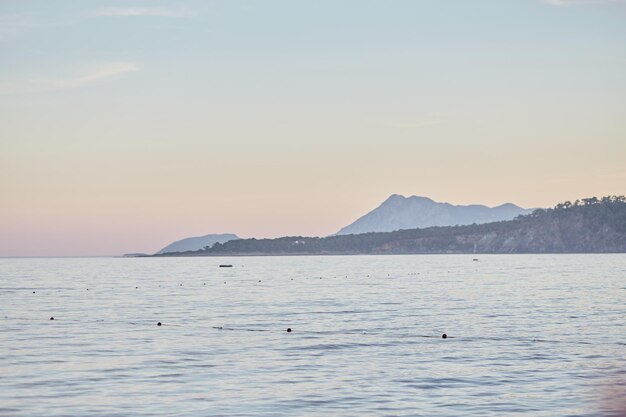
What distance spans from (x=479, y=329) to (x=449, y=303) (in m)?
31.3

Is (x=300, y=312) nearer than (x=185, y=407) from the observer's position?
No

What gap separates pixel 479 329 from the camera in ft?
211

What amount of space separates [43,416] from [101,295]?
287 feet

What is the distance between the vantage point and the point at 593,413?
1287 inches

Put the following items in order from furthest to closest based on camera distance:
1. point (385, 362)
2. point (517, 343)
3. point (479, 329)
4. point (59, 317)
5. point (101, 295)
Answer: point (101, 295)
point (59, 317)
point (479, 329)
point (517, 343)
point (385, 362)

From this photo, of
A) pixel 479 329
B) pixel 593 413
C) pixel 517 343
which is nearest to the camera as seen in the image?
pixel 593 413

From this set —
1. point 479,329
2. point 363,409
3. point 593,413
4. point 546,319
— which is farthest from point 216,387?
point 546,319

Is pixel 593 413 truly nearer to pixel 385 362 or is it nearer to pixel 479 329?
pixel 385 362

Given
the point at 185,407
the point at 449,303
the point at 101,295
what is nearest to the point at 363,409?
the point at 185,407

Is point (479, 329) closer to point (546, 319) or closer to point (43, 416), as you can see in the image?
point (546, 319)

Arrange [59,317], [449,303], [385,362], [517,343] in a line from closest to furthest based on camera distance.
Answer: [385,362]
[517,343]
[59,317]
[449,303]

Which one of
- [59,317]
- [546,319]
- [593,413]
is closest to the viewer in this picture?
[593,413]

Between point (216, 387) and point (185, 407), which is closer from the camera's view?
point (185, 407)

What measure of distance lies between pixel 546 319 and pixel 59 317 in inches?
1598
